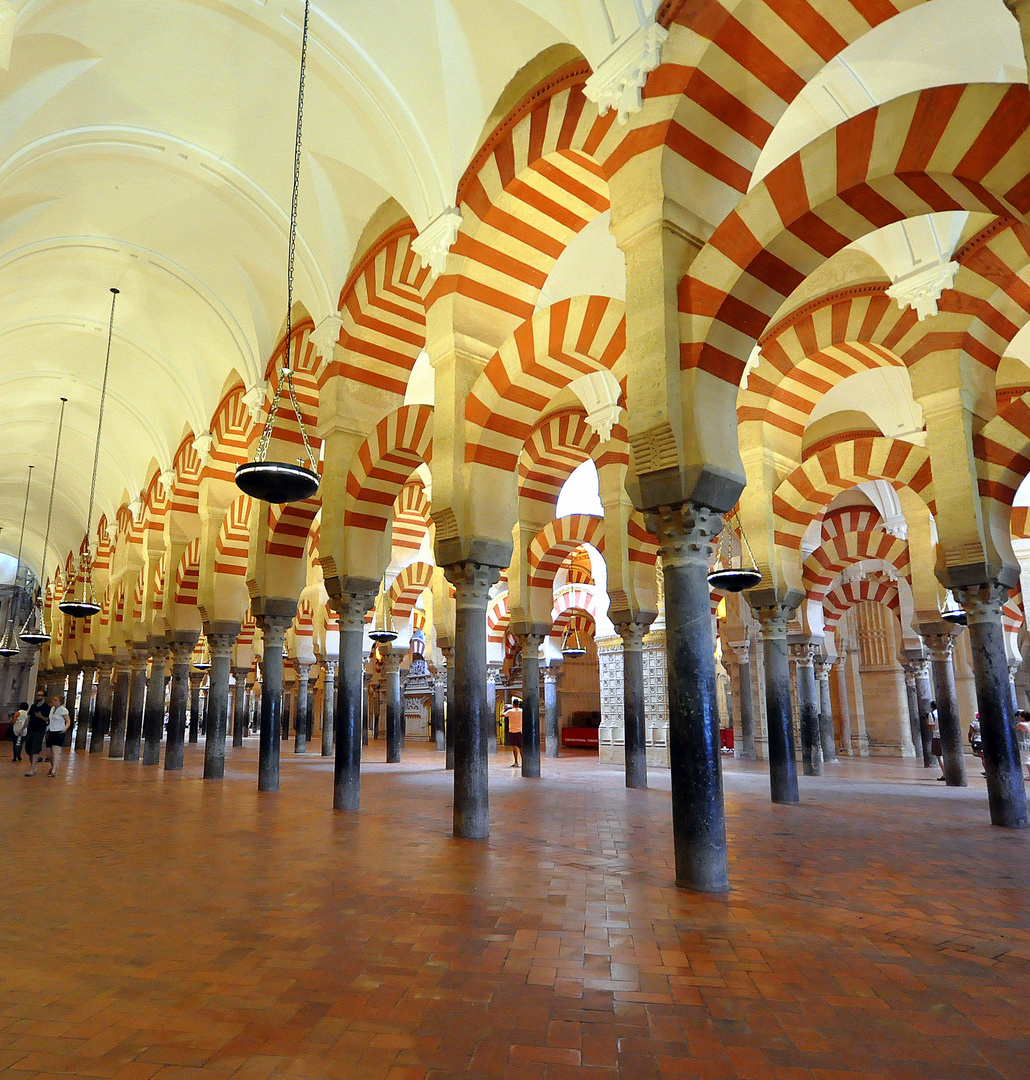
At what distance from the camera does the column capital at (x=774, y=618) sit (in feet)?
24.2

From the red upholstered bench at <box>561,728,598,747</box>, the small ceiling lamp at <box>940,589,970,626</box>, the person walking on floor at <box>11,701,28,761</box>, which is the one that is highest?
the small ceiling lamp at <box>940,589,970,626</box>

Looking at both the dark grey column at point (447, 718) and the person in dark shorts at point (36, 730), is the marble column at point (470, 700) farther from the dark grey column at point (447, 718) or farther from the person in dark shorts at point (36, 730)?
the person in dark shorts at point (36, 730)

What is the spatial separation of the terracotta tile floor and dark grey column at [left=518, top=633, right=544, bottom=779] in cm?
464

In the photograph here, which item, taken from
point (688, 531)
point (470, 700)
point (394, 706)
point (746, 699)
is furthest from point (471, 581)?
point (746, 699)

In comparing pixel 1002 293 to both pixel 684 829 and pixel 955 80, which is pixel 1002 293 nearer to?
pixel 955 80

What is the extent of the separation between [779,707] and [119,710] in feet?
46.5

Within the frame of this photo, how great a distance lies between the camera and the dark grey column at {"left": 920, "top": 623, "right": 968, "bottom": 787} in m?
8.99

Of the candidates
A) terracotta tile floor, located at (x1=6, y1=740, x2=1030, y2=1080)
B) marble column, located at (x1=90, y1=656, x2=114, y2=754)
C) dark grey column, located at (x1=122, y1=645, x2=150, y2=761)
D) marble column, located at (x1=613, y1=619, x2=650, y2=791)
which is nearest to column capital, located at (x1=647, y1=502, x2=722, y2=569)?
terracotta tile floor, located at (x1=6, y1=740, x2=1030, y2=1080)

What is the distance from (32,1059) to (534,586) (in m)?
9.74

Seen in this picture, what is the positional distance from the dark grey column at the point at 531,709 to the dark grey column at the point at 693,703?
6.29m

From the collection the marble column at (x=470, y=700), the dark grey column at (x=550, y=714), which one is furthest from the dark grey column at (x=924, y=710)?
the marble column at (x=470, y=700)

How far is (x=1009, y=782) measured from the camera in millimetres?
5555

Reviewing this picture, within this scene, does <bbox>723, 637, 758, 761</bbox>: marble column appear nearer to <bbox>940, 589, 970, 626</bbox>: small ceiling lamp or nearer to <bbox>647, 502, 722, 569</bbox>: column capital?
<bbox>940, 589, 970, 626</bbox>: small ceiling lamp

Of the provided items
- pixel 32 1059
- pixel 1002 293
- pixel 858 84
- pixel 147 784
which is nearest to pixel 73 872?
pixel 32 1059
